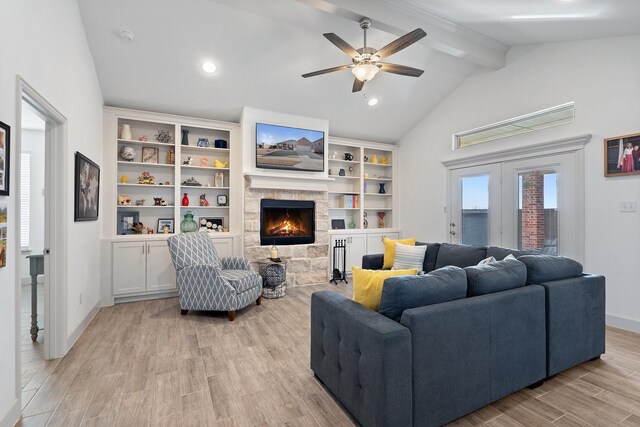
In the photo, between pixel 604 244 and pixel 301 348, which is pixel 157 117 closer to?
pixel 301 348

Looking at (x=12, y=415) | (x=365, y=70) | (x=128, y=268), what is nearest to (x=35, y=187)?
(x=128, y=268)

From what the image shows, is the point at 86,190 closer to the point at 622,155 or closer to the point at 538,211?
the point at 538,211

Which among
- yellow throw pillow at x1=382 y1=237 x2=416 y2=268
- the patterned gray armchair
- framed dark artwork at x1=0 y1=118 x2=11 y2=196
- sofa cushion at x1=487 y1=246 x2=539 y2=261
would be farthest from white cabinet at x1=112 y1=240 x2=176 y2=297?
sofa cushion at x1=487 y1=246 x2=539 y2=261

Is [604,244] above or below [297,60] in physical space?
below

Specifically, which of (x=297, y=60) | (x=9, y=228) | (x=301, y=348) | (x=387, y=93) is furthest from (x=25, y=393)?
(x=387, y=93)

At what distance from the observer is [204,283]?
3.54m

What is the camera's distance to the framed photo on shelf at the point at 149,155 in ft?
15.1

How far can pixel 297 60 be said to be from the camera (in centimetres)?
413

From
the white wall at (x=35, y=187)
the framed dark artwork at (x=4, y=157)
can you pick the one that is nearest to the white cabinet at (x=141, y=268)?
the white wall at (x=35, y=187)

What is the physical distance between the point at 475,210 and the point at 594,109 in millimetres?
1920

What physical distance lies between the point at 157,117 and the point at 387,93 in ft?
11.7

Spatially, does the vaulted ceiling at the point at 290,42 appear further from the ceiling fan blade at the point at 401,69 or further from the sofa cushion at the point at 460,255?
the sofa cushion at the point at 460,255

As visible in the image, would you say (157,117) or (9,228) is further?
(157,117)

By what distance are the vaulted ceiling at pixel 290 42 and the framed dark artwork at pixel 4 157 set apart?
82.0 inches
